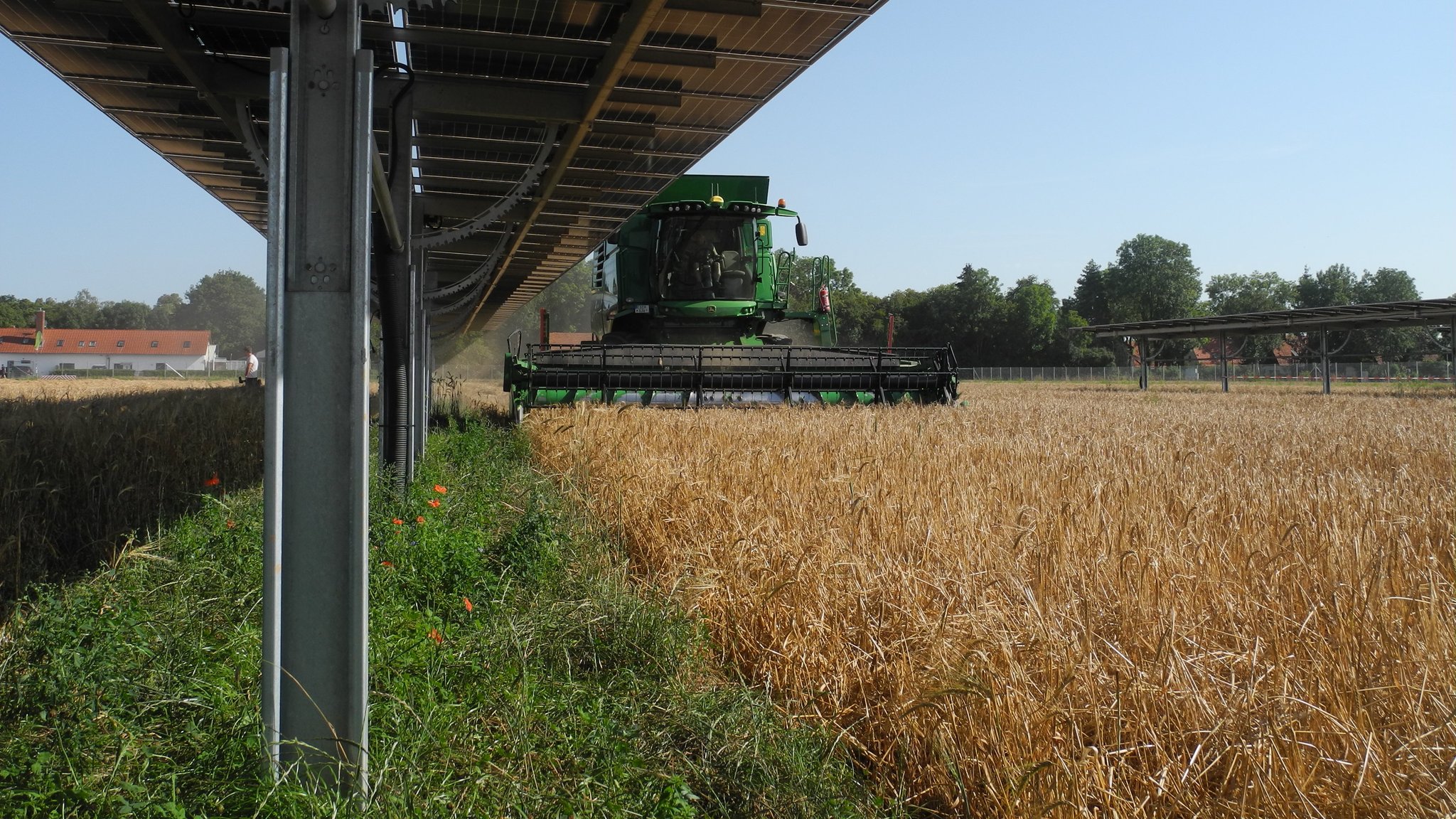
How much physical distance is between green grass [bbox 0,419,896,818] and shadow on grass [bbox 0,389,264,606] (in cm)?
81

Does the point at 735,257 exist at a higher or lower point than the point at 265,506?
higher

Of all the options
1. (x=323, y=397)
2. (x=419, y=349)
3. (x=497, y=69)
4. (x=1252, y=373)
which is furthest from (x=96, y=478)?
(x=1252, y=373)

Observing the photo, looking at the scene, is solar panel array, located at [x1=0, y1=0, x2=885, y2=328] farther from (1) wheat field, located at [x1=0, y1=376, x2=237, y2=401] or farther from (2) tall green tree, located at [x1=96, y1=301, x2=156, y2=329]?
(2) tall green tree, located at [x1=96, y1=301, x2=156, y2=329]

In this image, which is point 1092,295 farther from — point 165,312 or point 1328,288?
point 165,312

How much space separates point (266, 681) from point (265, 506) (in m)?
0.45

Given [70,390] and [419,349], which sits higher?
[419,349]

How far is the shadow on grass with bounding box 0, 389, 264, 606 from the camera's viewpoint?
18.0 feet

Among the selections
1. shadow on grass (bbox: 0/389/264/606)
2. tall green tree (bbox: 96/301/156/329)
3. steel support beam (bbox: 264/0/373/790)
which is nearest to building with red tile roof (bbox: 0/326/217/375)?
tall green tree (bbox: 96/301/156/329)

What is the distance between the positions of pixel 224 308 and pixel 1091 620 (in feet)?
647

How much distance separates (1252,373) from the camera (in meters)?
71.4

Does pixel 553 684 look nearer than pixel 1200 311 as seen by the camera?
Yes

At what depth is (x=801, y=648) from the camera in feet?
11.9

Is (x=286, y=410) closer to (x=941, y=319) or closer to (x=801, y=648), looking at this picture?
(x=801, y=648)

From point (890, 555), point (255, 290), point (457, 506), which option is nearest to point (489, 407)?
point (457, 506)
